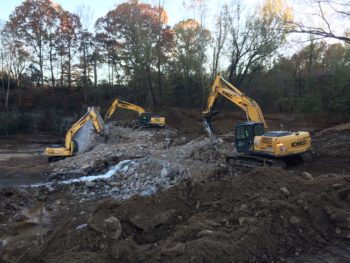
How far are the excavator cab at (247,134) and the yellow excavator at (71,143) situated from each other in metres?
8.65

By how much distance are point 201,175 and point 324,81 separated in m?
20.5

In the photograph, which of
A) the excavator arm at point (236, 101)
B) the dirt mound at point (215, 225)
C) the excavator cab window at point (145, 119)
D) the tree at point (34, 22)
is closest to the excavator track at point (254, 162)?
the excavator arm at point (236, 101)

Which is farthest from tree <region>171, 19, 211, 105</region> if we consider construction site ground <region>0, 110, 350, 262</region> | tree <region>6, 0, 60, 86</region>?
construction site ground <region>0, 110, 350, 262</region>

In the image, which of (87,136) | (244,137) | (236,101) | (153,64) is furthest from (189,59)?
(244,137)

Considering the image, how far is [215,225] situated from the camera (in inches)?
222

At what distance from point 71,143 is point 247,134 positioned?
33.1 feet

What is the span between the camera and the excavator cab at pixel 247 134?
40.0ft

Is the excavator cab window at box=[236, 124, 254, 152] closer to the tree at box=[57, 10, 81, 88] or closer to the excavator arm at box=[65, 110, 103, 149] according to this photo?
the excavator arm at box=[65, 110, 103, 149]

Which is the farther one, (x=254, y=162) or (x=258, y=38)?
(x=258, y=38)

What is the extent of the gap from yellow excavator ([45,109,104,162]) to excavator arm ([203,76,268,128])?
20.6 feet

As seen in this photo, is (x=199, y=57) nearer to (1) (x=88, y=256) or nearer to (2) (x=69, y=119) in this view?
(2) (x=69, y=119)

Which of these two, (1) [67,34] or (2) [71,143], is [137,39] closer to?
(1) [67,34]

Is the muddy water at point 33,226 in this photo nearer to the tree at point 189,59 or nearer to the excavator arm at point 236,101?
the excavator arm at point 236,101

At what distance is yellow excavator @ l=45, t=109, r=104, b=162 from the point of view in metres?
17.8
